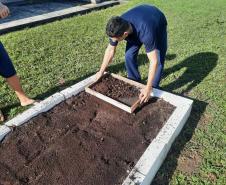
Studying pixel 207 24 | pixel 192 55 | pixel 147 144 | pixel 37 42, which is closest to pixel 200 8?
pixel 207 24

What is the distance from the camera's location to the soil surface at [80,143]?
326 cm

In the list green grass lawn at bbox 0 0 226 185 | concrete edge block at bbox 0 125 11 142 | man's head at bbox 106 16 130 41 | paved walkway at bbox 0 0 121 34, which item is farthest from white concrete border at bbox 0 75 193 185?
paved walkway at bbox 0 0 121 34

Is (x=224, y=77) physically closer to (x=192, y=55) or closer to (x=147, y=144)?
(x=192, y=55)

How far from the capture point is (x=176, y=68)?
248 inches

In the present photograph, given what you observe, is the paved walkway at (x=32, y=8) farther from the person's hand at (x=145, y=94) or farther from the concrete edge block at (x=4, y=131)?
the person's hand at (x=145, y=94)

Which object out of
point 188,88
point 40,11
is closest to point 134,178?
point 188,88

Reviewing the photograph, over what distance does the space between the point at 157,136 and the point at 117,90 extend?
1.15 metres

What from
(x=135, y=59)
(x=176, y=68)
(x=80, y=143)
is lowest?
(x=176, y=68)

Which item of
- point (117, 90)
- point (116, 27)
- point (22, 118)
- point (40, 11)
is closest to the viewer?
point (116, 27)

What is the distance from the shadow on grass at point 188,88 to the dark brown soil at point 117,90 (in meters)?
0.90

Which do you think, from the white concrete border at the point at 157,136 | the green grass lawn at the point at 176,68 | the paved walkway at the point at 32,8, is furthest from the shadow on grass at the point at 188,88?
the paved walkway at the point at 32,8

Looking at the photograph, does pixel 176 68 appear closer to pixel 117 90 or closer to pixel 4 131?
pixel 117 90

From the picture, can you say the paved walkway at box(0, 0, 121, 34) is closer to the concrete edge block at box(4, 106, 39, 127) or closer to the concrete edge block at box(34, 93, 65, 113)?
the concrete edge block at box(34, 93, 65, 113)

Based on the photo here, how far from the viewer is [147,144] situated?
3719mm
